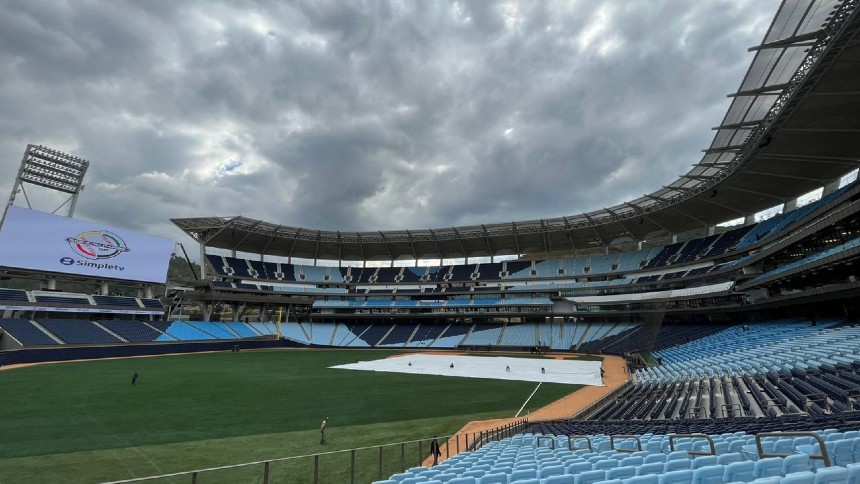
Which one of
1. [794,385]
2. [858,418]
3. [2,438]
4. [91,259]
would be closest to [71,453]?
[2,438]

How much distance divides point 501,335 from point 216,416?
149 feet

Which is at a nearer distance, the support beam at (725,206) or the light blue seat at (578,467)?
the light blue seat at (578,467)

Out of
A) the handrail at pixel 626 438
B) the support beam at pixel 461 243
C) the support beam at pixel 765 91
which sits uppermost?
the support beam at pixel 765 91

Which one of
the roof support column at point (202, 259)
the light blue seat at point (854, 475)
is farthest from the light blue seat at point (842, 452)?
the roof support column at point (202, 259)

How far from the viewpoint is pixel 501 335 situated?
5884 centimetres

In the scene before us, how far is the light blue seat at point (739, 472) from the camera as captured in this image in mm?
4656

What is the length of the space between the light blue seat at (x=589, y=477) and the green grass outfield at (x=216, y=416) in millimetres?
7509

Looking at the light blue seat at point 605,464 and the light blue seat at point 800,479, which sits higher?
the light blue seat at point 800,479

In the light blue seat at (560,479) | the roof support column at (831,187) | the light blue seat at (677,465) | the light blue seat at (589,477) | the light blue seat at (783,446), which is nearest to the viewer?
the light blue seat at (560,479)

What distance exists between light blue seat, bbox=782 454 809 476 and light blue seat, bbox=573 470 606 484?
6.92ft

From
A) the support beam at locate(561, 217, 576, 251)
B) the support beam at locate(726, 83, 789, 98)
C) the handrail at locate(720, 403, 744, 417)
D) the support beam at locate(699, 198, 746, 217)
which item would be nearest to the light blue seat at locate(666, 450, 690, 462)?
the handrail at locate(720, 403, 744, 417)

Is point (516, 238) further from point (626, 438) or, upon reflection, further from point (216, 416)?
point (626, 438)

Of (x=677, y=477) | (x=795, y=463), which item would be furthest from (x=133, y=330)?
(x=795, y=463)

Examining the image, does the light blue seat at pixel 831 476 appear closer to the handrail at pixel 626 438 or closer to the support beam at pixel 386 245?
the handrail at pixel 626 438
